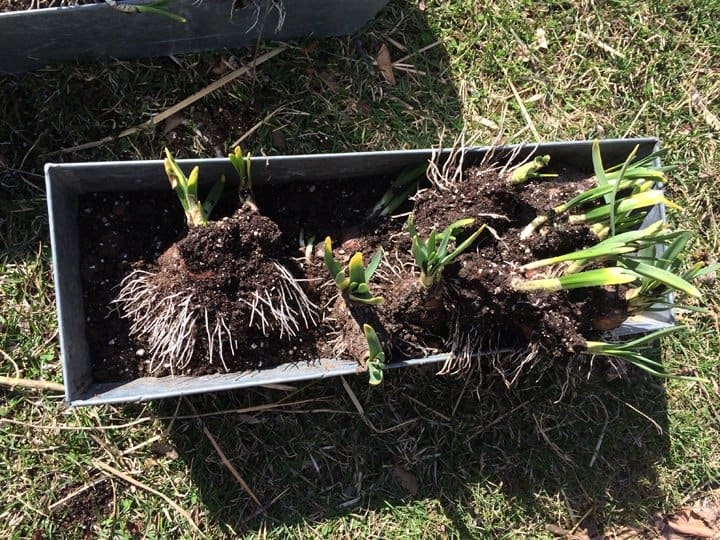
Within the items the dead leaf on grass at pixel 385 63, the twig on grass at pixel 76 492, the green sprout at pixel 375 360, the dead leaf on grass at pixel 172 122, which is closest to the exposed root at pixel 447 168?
the green sprout at pixel 375 360

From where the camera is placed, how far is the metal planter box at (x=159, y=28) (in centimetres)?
120

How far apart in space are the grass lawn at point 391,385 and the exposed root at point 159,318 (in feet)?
1.06

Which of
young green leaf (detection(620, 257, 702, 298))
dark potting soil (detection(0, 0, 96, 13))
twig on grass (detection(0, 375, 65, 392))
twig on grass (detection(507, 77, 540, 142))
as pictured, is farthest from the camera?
twig on grass (detection(507, 77, 540, 142))

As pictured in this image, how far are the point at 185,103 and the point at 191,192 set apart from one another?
52cm

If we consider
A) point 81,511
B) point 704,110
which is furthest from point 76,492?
point 704,110

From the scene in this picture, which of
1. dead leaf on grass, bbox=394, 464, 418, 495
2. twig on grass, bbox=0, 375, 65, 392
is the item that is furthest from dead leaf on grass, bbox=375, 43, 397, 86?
twig on grass, bbox=0, 375, 65, 392

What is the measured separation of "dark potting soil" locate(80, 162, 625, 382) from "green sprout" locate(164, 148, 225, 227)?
0.03 m

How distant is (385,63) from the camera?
1607mm

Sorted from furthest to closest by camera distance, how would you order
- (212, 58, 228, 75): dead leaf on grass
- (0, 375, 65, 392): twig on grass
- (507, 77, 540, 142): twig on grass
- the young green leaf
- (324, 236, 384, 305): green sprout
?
(507, 77, 540, 142): twig on grass < (212, 58, 228, 75): dead leaf on grass < (0, 375, 65, 392): twig on grass < (324, 236, 384, 305): green sprout < the young green leaf

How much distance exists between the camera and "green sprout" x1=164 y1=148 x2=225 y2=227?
109cm

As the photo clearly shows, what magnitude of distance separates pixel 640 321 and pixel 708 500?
75 centimetres

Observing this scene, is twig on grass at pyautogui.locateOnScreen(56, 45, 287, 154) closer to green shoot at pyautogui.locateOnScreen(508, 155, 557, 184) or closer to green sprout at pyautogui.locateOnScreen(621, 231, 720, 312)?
green shoot at pyautogui.locateOnScreen(508, 155, 557, 184)

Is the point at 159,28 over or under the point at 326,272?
over

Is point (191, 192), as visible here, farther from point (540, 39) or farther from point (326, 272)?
point (540, 39)
